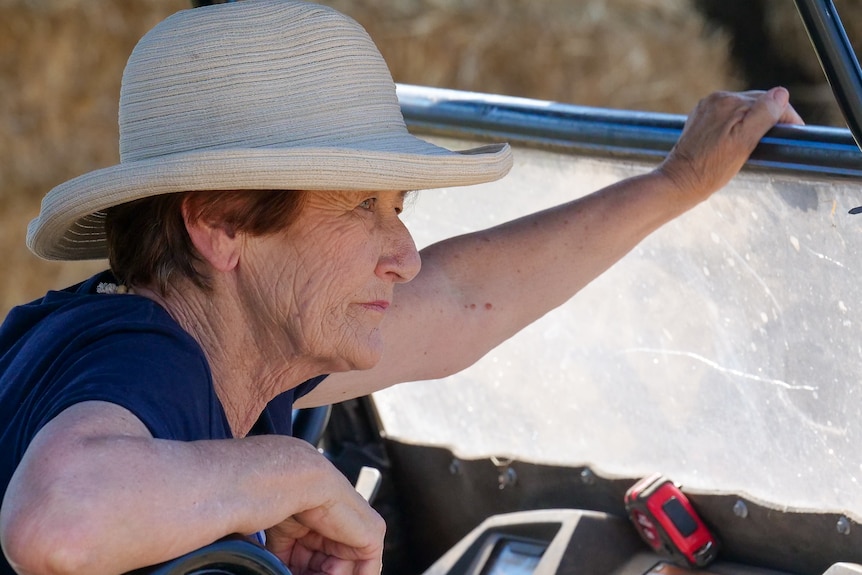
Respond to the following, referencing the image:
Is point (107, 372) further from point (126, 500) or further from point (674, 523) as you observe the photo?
point (674, 523)

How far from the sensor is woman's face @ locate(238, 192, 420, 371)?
45.7 inches

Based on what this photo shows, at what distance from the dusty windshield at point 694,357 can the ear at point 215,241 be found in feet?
1.95

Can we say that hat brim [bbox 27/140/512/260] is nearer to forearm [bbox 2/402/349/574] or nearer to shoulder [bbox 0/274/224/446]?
shoulder [bbox 0/274/224/446]

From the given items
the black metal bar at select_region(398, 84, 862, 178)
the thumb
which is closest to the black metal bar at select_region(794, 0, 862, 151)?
the black metal bar at select_region(398, 84, 862, 178)

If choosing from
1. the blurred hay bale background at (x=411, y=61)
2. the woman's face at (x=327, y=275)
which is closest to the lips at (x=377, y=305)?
the woman's face at (x=327, y=275)

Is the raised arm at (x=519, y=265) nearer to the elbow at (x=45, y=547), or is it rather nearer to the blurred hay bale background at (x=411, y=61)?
the elbow at (x=45, y=547)

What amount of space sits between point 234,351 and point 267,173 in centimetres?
22

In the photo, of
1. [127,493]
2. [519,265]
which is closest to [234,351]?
[127,493]

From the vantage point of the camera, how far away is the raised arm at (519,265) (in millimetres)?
1463

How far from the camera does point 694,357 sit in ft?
4.85

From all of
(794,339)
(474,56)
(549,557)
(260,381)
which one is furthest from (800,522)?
(474,56)

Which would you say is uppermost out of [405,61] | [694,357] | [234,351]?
[234,351]

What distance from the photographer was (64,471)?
2.90ft

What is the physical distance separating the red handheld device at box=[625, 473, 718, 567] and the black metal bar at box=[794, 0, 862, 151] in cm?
50
